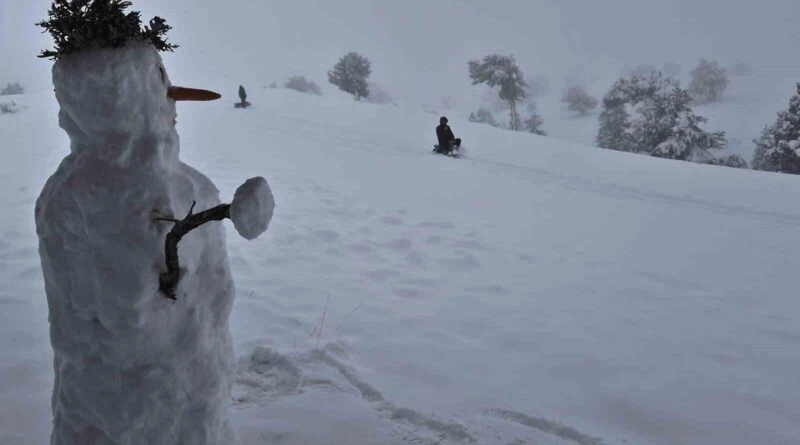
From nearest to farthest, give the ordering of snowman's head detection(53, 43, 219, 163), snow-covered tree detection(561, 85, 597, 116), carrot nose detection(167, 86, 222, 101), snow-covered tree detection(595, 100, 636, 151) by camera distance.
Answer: snowman's head detection(53, 43, 219, 163) < carrot nose detection(167, 86, 222, 101) < snow-covered tree detection(595, 100, 636, 151) < snow-covered tree detection(561, 85, 597, 116)

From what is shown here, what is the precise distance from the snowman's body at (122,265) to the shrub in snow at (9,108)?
56.7 feet

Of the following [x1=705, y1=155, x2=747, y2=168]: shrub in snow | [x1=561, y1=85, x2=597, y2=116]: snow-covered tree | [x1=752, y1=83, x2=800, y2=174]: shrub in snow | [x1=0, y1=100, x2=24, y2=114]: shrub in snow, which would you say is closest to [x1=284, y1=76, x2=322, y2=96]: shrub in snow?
[x1=561, y1=85, x2=597, y2=116]: snow-covered tree

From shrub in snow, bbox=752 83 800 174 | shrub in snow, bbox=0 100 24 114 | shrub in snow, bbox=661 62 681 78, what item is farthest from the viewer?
shrub in snow, bbox=661 62 681 78

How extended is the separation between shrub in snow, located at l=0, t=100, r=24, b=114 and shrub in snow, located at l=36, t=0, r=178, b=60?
681 inches

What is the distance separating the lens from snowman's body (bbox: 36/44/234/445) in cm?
156

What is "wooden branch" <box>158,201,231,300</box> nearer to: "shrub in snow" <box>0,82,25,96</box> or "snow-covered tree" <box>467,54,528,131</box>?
"snow-covered tree" <box>467,54,528,131</box>

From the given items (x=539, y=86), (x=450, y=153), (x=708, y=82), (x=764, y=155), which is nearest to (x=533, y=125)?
(x=708, y=82)

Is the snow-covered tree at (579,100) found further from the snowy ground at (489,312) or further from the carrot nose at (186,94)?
the carrot nose at (186,94)

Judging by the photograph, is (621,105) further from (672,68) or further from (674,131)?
(672,68)

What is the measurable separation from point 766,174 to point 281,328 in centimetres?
1096

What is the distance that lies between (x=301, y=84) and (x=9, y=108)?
102 feet

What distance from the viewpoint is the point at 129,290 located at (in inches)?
62.3

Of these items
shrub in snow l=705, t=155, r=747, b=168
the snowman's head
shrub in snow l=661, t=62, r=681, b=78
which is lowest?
the snowman's head

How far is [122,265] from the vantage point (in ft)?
5.19
